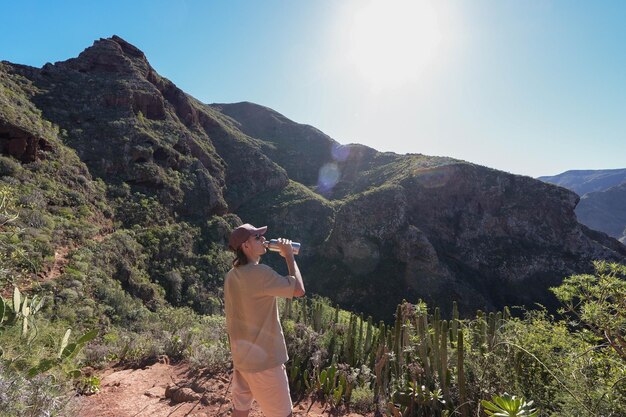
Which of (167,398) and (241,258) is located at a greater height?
(241,258)

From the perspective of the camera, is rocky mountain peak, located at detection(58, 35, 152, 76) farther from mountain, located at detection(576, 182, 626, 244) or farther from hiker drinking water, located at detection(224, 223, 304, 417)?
mountain, located at detection(576, 182, 626, 244)

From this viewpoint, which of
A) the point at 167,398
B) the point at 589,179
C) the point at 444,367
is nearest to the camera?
the point at 444,367

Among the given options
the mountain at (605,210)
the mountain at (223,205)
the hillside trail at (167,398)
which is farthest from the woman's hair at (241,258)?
the mountain at (605,210)

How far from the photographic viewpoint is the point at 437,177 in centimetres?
4316

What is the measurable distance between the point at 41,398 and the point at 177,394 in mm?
1618

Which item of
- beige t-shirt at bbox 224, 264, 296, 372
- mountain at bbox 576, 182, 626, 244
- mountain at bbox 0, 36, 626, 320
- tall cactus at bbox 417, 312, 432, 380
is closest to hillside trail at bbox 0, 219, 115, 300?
mountain at bbox 0, 36, 626, 320

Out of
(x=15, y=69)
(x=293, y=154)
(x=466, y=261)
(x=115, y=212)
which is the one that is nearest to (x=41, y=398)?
(x=115, y=212)

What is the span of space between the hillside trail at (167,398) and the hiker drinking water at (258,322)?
1.79 m

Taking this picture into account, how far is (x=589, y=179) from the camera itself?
150m

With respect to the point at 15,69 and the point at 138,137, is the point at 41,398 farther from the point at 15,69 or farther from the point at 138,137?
the point at 15,69

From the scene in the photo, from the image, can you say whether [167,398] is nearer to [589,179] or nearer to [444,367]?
[444,367]

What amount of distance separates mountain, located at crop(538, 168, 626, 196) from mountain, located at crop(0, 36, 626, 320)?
10918 cm

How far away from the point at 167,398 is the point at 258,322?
9.01ft

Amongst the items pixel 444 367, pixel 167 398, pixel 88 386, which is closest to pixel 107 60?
pixel 88 386
